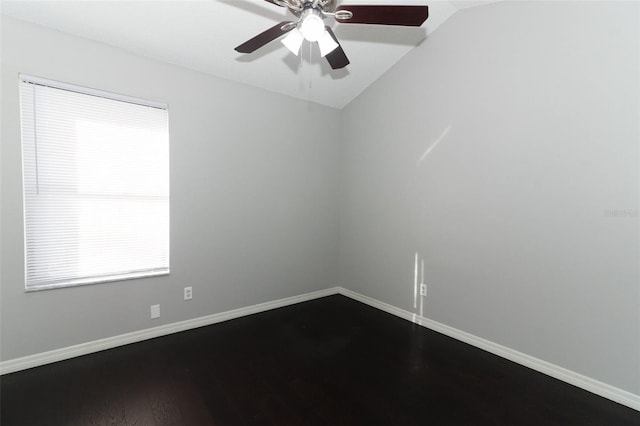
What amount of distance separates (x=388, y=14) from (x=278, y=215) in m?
2.35

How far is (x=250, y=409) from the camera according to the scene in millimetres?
1785

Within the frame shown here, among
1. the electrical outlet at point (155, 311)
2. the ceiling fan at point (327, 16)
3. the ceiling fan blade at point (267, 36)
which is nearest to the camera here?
the ceiling fan at point (327, 16)

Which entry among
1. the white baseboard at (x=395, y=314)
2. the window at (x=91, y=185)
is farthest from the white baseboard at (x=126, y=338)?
the window at (x=91, y=185)

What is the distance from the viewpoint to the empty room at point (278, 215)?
73.4 inches

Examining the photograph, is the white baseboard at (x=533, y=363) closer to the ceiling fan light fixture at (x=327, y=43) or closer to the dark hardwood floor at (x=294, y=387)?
the dark hardwood floor at (x=294, y=387)

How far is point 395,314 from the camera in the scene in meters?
3.26

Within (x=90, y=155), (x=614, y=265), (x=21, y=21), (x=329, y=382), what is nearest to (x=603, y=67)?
(x=614, y=265)

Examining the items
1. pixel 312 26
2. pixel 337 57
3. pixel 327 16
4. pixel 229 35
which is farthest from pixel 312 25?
pixel 229 35

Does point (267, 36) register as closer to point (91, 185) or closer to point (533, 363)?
point (91, 185)

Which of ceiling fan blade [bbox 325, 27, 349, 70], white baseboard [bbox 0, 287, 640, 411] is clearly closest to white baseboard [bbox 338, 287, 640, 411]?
white baseboard [bbox 0, 287, 640, 411]

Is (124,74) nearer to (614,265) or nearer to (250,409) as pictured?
(250,409)

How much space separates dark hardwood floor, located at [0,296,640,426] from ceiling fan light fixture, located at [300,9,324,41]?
7.21 ft

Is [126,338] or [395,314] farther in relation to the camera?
[395,314]

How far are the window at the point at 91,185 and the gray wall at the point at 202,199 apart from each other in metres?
0.07
